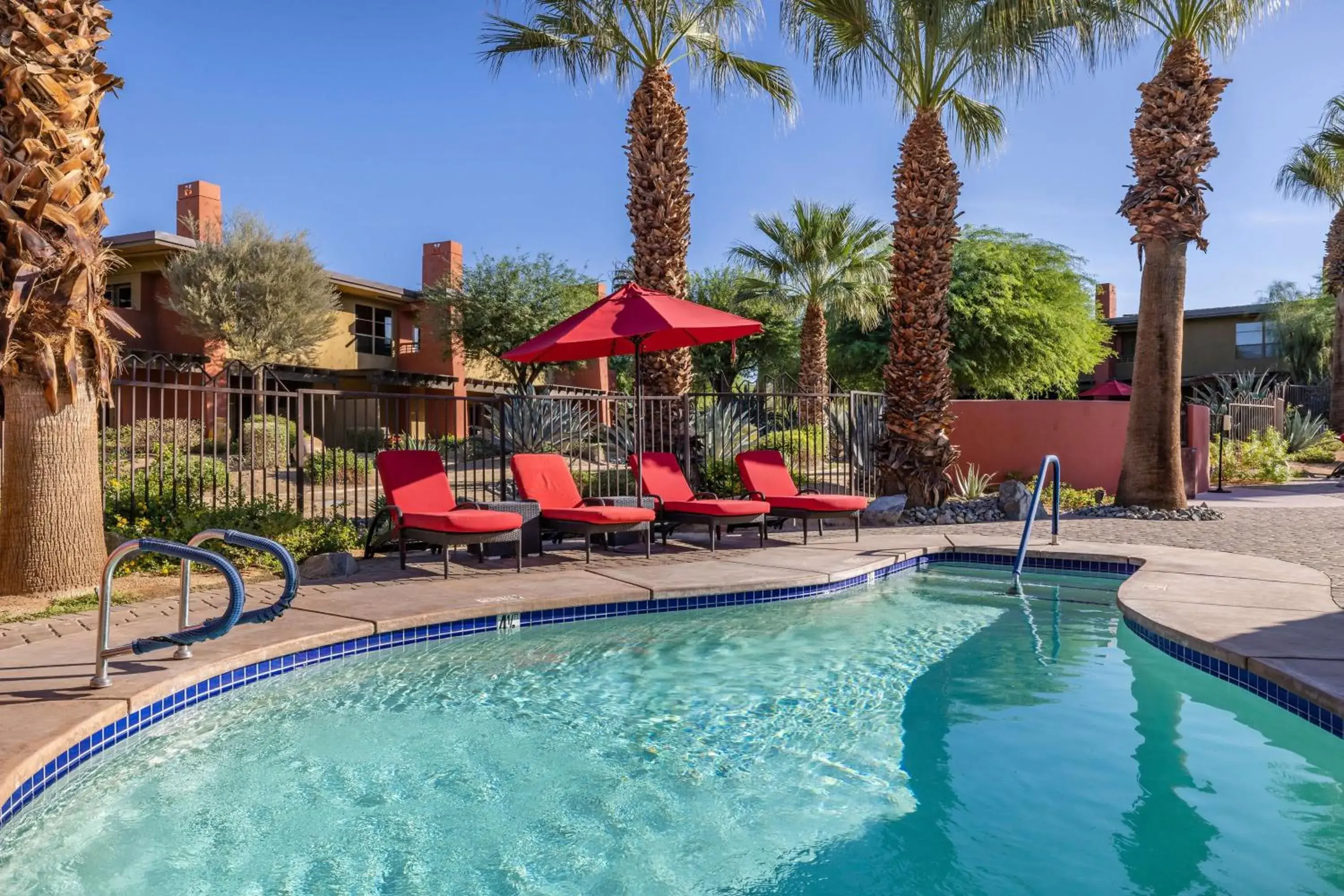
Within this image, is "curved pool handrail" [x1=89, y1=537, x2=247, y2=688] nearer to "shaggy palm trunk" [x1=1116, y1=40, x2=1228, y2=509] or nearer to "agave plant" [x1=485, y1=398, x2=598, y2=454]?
"agave plant" [x1=485, y1=398, x2=598, y2=454]

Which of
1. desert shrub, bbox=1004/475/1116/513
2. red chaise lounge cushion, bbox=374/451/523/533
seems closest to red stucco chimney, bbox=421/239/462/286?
desert shrub, bbox=1004/475/1116/513

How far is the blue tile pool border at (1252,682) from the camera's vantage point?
12.5ft

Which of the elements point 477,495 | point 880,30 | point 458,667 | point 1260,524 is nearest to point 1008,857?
point 458,667

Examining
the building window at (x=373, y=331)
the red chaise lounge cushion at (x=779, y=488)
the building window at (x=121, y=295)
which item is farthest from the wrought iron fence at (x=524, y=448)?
the building window at (x=373, y=331)

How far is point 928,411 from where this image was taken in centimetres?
1277

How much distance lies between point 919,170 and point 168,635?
11.4 m

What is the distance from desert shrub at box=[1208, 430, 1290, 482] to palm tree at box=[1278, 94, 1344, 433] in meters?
7.66

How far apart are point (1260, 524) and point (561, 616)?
9.29 meters

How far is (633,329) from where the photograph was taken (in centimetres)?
822

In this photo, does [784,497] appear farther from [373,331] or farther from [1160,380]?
[373,331]

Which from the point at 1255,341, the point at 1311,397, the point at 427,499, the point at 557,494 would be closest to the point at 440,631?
the point at 427,499

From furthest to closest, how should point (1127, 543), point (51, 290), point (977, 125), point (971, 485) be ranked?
point (977, 125)
point (971, 485)
point (1127, 543)
point (51, 290)

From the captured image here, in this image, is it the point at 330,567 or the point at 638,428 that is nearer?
the point at 330,567

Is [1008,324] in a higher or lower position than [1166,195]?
higher
